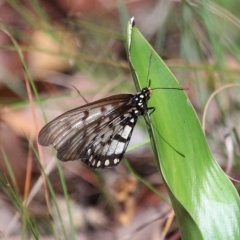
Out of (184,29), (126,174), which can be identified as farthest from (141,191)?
(184,29)

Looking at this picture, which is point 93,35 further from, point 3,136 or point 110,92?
point 3,136

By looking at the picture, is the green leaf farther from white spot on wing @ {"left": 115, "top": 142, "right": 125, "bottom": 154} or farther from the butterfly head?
white spot on wing @ {"left": 115, "top": 142, "right": 125, "bottom": 154}

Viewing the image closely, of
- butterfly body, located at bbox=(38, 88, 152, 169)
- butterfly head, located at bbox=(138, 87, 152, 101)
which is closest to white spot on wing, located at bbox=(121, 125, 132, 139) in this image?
butterfly body, located at bbox=(38, 88, 152, 169)

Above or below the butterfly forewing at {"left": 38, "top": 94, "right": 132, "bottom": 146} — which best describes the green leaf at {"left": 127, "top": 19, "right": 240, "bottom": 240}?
below

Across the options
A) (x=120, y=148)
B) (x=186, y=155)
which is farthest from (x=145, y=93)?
(x=120, y=148)

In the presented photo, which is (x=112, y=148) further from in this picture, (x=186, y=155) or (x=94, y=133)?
A: (x=186, y=155)

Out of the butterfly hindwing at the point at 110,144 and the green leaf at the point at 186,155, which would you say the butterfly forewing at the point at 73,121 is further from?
the green leaf at the point at 186,155

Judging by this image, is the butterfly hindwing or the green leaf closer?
the green leaf
